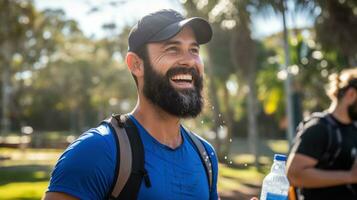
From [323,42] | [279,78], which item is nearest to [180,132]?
[323,42]

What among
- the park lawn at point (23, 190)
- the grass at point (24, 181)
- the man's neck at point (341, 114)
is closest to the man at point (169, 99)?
the man's neck at point (341, 114)

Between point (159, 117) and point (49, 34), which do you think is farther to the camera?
point (49, 34)

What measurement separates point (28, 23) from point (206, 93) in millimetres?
30942

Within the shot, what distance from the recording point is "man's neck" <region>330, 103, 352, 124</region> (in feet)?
12.6

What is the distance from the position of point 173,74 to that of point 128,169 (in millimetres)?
547

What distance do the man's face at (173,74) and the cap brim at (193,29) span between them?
1.1 inches

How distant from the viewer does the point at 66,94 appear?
51.8 metres

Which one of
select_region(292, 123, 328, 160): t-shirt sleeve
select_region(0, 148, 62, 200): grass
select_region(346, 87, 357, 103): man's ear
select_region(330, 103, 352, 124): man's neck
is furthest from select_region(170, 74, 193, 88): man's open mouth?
select_region(0, 148, 62, 200): grass

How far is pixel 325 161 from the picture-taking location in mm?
3730

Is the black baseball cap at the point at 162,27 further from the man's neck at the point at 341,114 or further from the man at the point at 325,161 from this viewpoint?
the man's neck at the point at 341,114

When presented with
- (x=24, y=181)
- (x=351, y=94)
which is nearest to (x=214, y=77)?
(x=24, y=181)

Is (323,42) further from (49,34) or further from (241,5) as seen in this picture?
(49,34)

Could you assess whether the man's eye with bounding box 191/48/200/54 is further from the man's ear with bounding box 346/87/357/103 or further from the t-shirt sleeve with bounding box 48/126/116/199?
the man's ear with bounding box 346/87/357/103

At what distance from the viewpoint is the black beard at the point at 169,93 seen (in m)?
2.58
